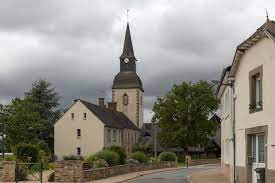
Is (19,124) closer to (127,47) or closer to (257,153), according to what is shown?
(127,47)

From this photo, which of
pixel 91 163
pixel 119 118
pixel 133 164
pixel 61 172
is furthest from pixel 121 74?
pixel 61 172

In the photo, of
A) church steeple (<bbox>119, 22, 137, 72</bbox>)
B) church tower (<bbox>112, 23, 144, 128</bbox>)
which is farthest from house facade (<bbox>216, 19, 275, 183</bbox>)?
church steeple (<bbox>119, 22, 137, 72</bbox>)

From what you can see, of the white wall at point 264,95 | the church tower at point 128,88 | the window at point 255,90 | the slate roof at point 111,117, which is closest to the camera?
the white wall at point 264,95

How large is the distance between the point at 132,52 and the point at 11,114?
3308 centimetres

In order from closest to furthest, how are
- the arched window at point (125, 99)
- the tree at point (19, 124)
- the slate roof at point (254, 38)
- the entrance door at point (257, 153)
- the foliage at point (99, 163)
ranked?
1. the slate roof at point (254, 38)
2. the entrance door at point (257, 153)
3. the foliage at point (99, 163)
4. the tree at point (19, 124)
5. the arched window at point (125, 99)

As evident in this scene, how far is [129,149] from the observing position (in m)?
95.4

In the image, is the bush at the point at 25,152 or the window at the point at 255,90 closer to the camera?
the window at the point at 255,90

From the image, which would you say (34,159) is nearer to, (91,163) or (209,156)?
(91,163)

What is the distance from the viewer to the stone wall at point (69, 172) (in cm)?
3234

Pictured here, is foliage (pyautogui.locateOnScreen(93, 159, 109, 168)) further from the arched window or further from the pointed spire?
the pointed spire

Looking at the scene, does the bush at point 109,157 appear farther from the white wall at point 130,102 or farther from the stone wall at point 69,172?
the white wall at point 130,102

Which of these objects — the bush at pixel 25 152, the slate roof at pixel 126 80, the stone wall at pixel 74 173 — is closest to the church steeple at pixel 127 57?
the slate roof at pixel 126 80

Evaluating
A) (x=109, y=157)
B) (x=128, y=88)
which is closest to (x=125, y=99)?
(x=128, y=88)

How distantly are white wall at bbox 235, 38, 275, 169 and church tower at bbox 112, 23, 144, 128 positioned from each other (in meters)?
78.9
